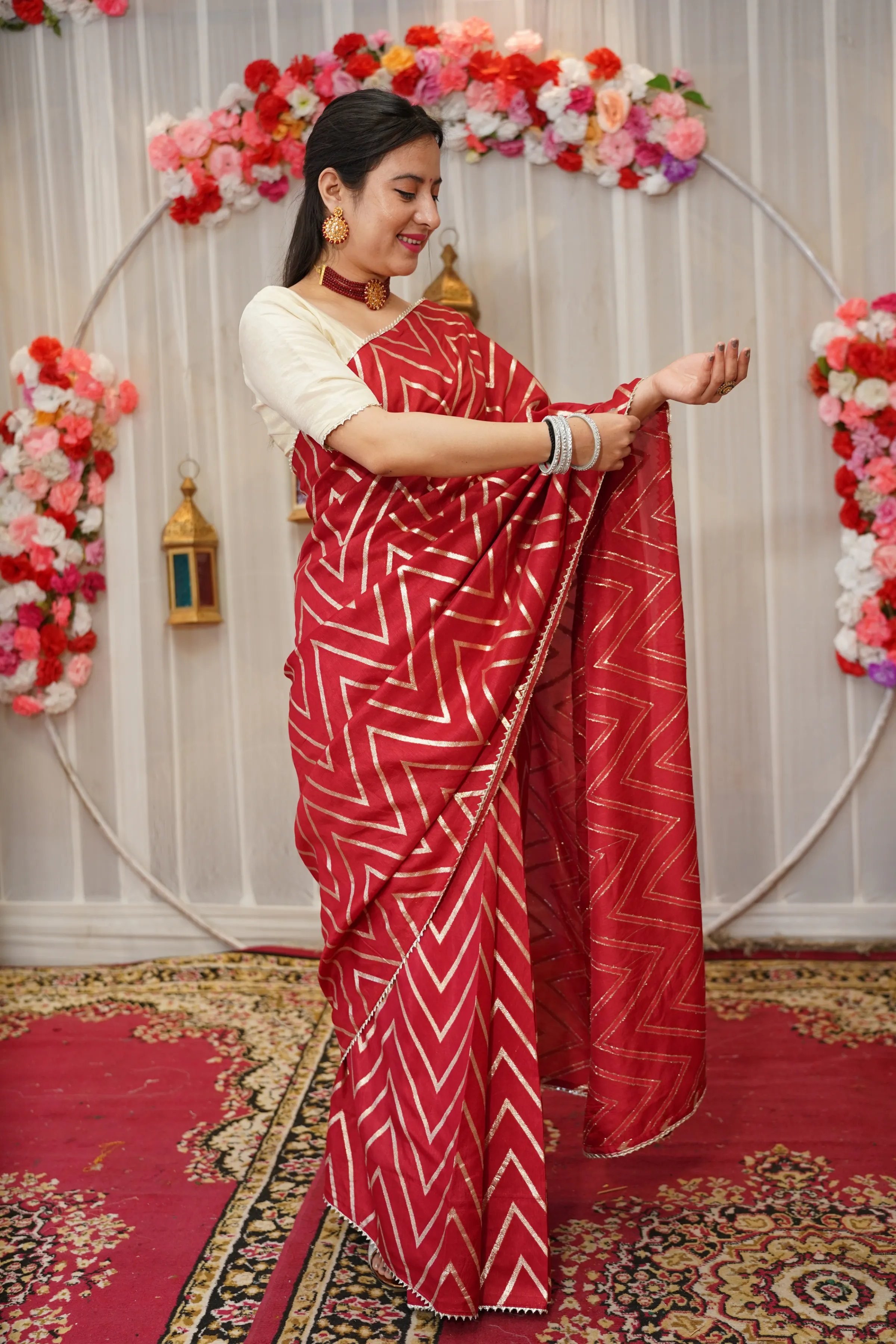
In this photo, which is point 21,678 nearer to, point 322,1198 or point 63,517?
point 63,517

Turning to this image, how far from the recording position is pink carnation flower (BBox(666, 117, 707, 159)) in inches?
111

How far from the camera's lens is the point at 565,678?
69.8 inches

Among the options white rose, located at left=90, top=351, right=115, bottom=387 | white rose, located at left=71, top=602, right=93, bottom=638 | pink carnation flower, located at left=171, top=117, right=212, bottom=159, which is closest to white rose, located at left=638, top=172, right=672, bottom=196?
pink carnation flower, located at left=171, top=117, right=212, bottom=159

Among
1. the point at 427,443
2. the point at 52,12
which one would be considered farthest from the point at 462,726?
the point at 52,12

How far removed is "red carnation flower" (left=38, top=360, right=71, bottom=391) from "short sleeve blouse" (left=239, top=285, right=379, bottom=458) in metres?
1.56

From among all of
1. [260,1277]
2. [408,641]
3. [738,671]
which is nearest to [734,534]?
[738,671]

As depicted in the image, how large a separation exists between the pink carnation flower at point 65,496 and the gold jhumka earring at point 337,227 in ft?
5.19

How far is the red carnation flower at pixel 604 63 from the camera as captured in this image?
9.19 feet

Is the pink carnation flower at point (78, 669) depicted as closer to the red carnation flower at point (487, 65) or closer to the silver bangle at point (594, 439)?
the red carnation flower at point (487, 65)

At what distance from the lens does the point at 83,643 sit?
3.11 meters

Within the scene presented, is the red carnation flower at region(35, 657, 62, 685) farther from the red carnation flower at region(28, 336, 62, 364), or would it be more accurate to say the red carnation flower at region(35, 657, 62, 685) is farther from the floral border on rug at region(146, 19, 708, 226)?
the floral border on rug at region(146, 19, 708, 226)

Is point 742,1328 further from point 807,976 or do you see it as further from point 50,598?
point 50,598

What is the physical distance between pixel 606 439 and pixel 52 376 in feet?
6.40

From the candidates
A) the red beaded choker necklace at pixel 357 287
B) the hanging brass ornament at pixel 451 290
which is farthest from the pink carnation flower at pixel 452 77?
the red beaded choker necklace at pixel 357 287
